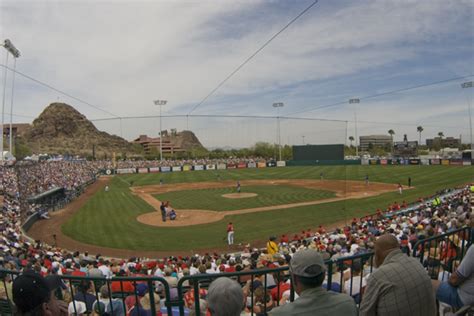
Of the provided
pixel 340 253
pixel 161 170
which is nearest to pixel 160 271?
pixel 340 253

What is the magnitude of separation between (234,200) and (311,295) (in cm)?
2820

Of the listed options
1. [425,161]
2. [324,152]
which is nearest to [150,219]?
[324,152]

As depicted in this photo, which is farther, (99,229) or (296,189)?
(296,189)

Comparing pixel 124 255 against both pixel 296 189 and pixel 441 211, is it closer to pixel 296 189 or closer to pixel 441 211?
pixel 441 211

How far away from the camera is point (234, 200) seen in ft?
101

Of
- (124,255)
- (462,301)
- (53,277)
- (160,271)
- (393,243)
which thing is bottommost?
(124,255)

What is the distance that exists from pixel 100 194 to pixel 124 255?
22.6m

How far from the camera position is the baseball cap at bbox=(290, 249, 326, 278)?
2.68 meters

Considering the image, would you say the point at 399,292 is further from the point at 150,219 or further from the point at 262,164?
the point at 262,164

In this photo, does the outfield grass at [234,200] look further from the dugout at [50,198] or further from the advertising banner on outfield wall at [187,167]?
the advertising banner on outfield wall at [187,167]

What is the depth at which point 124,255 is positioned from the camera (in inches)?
629

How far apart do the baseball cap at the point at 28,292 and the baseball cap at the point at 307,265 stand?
2042mm

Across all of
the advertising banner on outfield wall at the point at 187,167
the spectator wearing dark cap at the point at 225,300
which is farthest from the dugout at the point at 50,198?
the advertising banner on outfield wall at the point at 187,167

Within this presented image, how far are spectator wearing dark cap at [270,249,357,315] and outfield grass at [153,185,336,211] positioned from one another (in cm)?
2405
